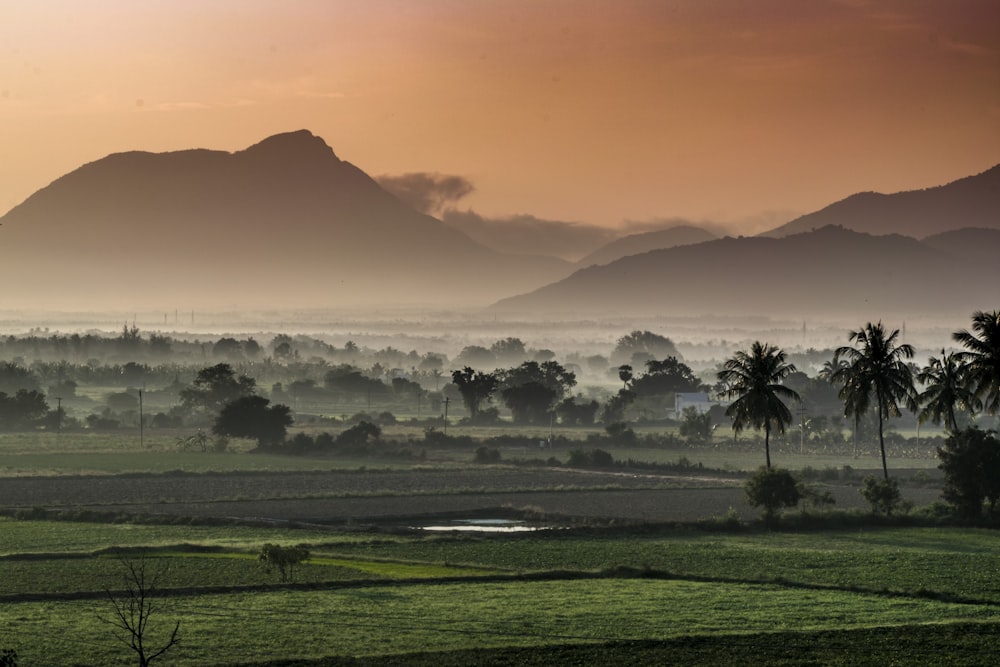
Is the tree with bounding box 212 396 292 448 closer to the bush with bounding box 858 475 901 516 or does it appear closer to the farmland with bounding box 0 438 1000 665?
the farmland with bounding box 0 438 1000 665

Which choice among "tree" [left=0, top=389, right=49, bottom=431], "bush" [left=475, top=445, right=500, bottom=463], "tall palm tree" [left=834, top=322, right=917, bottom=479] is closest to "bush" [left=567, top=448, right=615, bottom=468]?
"bush" [left=475, top=445, right=500, bottom=463]

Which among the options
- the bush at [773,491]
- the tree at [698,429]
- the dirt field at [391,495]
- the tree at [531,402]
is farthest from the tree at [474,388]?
the bush at [773,491]

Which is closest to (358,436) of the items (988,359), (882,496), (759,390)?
(759,390)

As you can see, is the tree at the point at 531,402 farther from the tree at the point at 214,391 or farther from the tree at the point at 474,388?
the tree at the point at 214,391

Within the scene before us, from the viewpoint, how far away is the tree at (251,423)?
443ft

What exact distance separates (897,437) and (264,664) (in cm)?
11105

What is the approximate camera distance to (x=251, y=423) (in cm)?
13512

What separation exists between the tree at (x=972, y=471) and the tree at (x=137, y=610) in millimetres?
45422

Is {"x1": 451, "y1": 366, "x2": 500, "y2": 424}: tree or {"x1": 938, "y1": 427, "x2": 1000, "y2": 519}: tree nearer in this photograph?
{"x1": 938, "y1": 427, "x2": 1000, "y2": 519}: tree

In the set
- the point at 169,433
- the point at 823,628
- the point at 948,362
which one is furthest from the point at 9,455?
the point at 823,628

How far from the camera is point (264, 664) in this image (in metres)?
43.9

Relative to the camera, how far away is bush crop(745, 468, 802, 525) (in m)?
79.6

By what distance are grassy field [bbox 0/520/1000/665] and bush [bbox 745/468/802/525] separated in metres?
3.70

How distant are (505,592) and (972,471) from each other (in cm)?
3492
